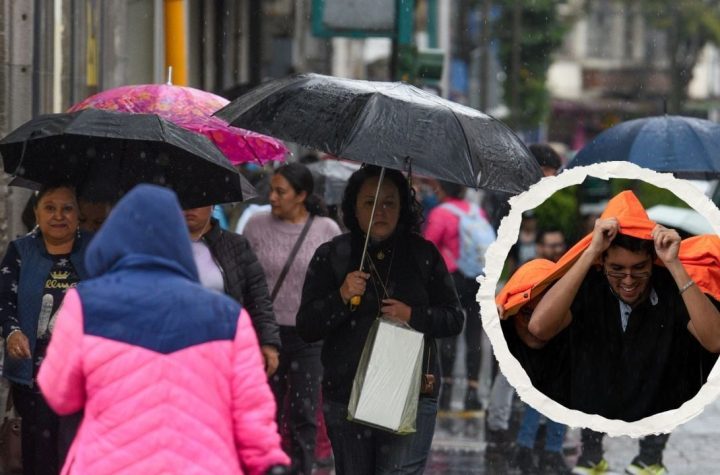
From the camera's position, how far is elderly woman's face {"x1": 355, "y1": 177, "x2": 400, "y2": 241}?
7.52 meters

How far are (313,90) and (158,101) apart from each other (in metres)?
1.47

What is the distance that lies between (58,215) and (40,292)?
350mm

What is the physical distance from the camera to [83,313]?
5.12m

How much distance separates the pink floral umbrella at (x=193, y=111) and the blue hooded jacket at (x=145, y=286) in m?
3.22

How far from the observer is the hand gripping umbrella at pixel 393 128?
23.1 feet

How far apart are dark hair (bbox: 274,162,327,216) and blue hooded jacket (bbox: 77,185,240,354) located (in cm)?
485

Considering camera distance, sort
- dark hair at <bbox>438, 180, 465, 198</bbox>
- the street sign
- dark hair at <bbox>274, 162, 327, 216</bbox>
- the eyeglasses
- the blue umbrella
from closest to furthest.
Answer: the eyeglasses < the blue umbrella < dark hair at <bbox>274, 162, 327, 216</bbox> < dark hair at <bbox>438, 180, 465, 198</bbox> < the street sign

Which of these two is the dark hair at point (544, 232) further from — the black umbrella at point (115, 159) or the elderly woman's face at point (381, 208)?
the elderly woman's face at point (381, 208)

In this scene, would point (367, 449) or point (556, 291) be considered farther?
point (367, 449)

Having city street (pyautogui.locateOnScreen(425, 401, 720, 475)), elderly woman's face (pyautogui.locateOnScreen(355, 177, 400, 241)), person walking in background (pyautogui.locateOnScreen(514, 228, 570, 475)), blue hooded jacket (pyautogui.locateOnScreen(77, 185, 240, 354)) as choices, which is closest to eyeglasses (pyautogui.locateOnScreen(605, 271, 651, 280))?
elderly woman's face (pyautogui.locateOnScreen(355, 177, 400, 241))

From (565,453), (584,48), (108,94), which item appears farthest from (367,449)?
(584,48)

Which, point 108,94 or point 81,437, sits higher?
point 108,94

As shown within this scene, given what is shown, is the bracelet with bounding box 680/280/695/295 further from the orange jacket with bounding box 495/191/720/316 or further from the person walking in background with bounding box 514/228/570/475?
the person walking in background with bounding box 514/228/570/475

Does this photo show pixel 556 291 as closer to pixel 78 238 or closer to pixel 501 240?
pixel 501 240
